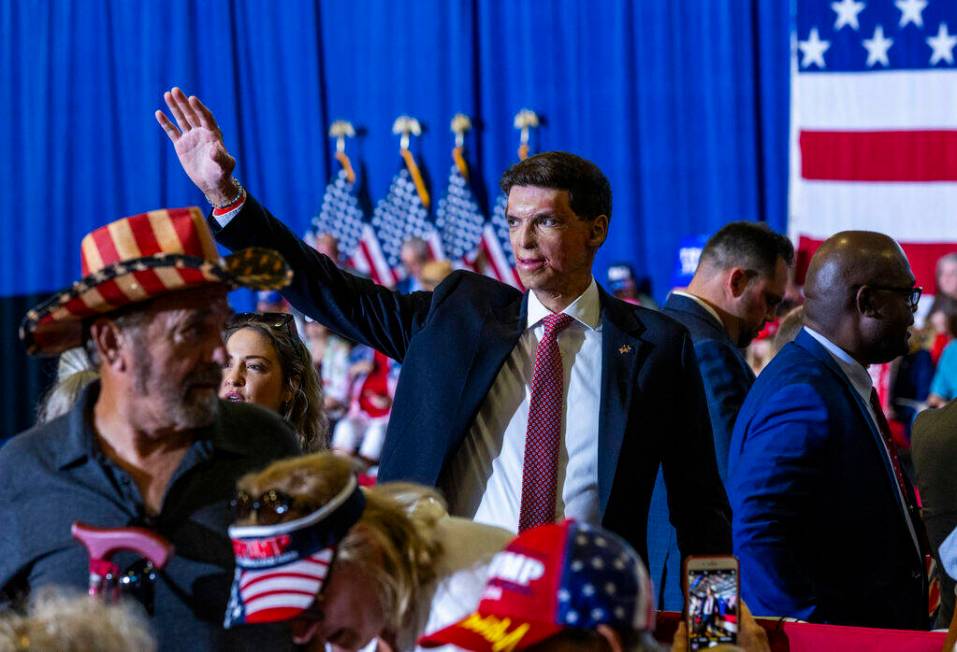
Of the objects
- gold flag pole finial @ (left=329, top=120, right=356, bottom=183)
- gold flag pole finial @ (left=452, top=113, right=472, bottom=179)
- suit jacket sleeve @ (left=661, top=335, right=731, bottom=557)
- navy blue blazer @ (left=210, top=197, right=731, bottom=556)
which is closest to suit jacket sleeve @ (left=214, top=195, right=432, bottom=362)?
navy blue blazer @ (left=210, top=197, right=731, bottom=556)

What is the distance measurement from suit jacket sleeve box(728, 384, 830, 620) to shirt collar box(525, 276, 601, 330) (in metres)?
0.45

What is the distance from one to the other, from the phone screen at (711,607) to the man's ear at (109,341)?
1.00 metres

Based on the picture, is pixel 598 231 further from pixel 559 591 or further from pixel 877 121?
pixel 877 121

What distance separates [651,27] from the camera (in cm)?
906

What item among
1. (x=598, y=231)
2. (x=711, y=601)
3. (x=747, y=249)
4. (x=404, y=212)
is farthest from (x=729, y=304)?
(x=404, y=212)

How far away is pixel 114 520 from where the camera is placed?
76.8 inches

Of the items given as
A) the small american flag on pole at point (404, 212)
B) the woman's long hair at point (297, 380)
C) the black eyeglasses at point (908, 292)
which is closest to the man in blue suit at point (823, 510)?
the black eyeglasses at point (908, 292)

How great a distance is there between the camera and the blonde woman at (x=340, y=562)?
5.61 ft

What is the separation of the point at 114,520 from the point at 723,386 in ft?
7.70

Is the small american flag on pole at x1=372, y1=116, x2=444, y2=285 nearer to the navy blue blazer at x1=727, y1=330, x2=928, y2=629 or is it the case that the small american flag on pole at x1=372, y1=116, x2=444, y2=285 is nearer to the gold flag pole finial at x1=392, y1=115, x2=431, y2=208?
the gold flag pole finial at x1=392, y1=115, x2=431, y2=208

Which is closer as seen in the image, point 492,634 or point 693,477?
point 492,634

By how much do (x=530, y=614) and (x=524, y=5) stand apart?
8.23m

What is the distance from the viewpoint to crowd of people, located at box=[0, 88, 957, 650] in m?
1.73

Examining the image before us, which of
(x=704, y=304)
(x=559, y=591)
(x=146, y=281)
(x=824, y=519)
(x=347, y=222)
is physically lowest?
(x=347, y=222)
